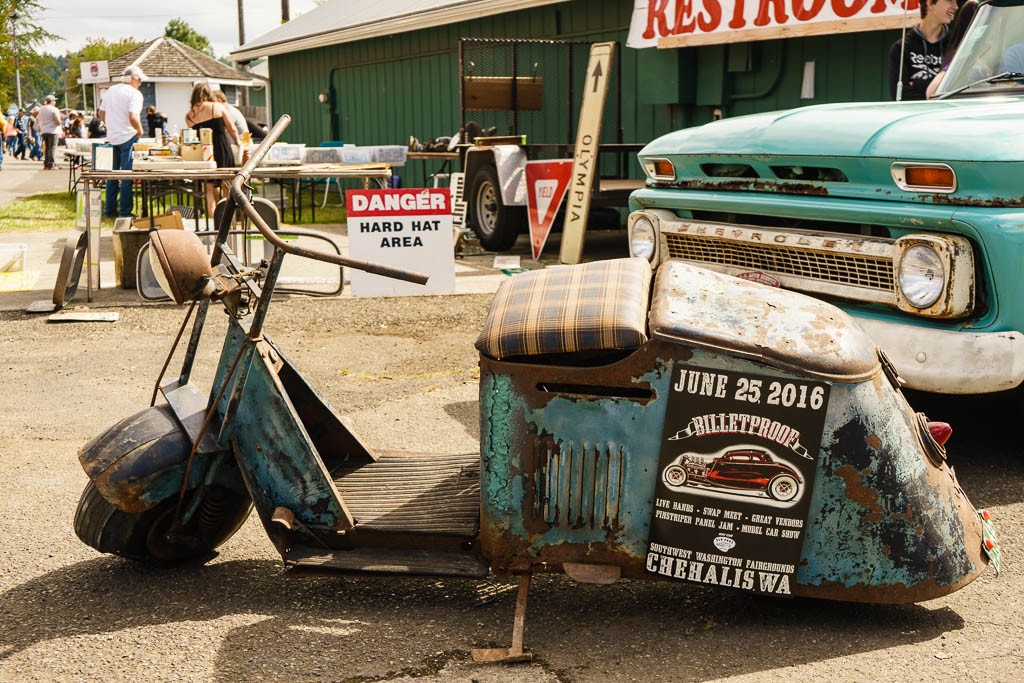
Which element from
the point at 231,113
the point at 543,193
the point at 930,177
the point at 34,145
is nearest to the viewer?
the point at 930,177

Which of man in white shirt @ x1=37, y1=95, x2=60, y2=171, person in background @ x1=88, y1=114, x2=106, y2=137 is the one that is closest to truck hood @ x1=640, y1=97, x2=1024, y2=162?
person in background @ x1=88, y1=114, x2=106, y2=137

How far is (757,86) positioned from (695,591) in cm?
964

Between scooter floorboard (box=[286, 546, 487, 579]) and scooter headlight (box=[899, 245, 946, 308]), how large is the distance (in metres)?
2.02

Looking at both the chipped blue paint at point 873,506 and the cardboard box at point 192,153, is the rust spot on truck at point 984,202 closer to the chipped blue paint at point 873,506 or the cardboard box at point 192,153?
the chipped blue paint at point 873,506

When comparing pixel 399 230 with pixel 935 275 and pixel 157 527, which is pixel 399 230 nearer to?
pixel 935 275

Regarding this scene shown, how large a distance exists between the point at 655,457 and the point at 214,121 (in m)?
10.9

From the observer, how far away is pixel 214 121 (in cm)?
1289

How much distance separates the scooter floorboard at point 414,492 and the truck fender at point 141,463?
0.46 meters

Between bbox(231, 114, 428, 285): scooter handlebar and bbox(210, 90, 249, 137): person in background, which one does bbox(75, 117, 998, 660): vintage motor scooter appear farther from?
bbox(210, 90, 249, 137): person in background

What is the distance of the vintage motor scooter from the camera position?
299 cm

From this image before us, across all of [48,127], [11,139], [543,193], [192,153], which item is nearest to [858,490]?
[543,193]

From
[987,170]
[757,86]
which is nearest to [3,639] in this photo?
[987,170]

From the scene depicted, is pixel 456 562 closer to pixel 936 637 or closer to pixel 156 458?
pixel 156 458

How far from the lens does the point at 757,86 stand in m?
12.2
